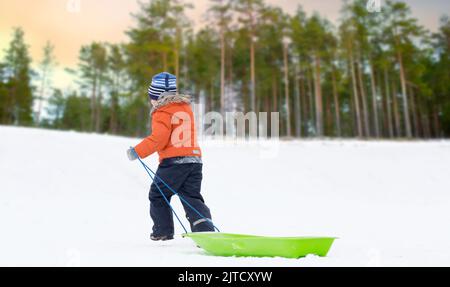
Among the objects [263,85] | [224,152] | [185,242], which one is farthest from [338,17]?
[185,242]

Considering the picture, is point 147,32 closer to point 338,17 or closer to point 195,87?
point 195,87

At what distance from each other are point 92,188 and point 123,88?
34.7 m

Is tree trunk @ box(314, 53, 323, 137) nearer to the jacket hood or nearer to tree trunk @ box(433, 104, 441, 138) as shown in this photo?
tree trunk @ box(433, 104, 441, 138)

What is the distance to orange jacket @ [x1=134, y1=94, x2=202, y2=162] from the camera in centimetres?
408

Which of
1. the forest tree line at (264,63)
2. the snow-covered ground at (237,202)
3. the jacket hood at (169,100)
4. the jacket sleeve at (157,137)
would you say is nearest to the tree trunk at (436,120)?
the forest tree line at (264,63)

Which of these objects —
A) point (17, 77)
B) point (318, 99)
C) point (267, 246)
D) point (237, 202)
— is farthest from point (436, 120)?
point (267, 246)

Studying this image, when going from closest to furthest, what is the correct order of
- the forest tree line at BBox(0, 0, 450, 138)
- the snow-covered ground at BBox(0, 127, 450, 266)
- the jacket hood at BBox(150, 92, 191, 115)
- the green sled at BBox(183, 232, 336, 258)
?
the green sled at BBox(183, 232, 336, 258)
the snow-covered ground at BBox(0, 127, 450, 266)
the jacket hood at BBox(150, 92, 191, 115)
the forest tree line at BBox(0, 0, 450, 138)

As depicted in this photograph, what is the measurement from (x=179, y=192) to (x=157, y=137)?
603 mm

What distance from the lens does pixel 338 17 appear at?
30.3 m

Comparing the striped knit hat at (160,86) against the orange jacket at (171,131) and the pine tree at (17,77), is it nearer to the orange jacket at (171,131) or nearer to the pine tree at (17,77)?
the orange jacket at (171,131)

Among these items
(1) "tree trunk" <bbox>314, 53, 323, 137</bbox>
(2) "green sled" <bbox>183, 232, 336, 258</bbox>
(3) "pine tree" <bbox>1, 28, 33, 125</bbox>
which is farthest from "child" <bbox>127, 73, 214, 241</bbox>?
(3) "pine tree" <bbox>1, 28, 33, 125</bbox>

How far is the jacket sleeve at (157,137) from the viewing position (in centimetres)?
403

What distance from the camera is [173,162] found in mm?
4141

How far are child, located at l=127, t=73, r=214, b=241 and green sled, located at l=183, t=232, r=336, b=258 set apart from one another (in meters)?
0.83
